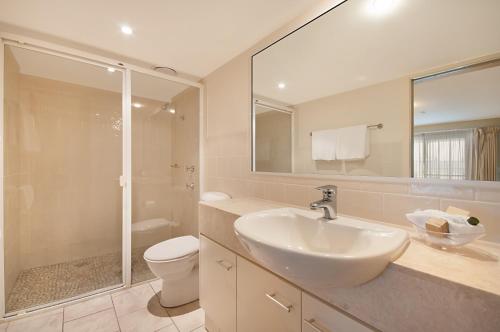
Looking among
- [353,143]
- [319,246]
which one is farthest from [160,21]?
[319,246]

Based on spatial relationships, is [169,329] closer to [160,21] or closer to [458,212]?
[458,212]

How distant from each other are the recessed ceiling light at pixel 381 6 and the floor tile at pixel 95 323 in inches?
97.1

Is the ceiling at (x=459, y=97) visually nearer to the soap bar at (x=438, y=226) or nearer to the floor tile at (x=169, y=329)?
the soap bar at (x=438, y=226)

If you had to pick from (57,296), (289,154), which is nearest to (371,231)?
(289,154)

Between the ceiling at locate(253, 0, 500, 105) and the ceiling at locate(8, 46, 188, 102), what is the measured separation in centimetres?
128

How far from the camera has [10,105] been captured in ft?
5.19

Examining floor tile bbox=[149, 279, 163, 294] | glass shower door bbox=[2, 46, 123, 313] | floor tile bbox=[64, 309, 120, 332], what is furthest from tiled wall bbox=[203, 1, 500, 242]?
floor tile bbox=[64, 309, 120, 332]

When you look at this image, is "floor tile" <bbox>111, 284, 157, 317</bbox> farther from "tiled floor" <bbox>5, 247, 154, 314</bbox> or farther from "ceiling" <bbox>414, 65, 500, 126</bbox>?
"ceiling" <bbox>414, 65, 500, 126</bbox>

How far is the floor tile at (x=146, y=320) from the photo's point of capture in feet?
4.73

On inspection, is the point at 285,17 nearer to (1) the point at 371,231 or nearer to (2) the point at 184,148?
(1) the point at 371,231

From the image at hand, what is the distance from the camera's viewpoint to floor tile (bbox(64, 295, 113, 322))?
61.5 inches

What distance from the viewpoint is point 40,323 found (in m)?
1.47

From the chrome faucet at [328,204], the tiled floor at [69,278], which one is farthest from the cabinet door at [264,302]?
the tiled floor at [69,278]

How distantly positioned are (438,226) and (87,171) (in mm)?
2676
